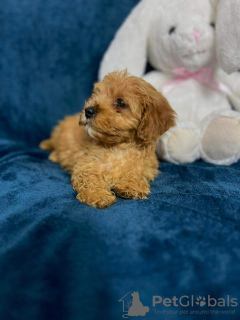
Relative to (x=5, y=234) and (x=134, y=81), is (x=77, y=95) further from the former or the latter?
(x=5, y=234)

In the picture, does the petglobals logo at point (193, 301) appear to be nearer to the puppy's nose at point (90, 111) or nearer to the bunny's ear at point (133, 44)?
the puppy's nose at point (90, 111)

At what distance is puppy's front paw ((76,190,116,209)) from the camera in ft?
6.01

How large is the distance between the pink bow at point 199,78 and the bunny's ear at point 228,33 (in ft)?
0.89

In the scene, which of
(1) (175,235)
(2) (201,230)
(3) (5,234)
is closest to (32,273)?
(3) (5,234)

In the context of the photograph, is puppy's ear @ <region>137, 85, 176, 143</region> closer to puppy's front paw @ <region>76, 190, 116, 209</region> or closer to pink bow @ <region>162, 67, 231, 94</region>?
puppy's front paw @ <region>76, 190, 116, 209</region>

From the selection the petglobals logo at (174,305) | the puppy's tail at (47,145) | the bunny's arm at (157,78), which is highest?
the bunny's arm at (157,78)

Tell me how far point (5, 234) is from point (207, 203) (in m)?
1.14

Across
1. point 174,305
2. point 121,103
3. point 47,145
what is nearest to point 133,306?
point 174,305

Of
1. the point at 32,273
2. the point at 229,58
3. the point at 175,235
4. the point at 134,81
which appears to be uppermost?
the point at 229,58

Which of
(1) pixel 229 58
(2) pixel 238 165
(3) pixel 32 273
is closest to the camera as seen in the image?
(3) pixel 32 273

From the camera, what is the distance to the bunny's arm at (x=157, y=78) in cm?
282

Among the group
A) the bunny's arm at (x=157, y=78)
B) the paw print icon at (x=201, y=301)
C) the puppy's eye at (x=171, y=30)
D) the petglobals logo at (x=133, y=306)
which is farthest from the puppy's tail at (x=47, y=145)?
the paw print icon at (x=201, y=301)

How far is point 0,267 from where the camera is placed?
1.41 meters

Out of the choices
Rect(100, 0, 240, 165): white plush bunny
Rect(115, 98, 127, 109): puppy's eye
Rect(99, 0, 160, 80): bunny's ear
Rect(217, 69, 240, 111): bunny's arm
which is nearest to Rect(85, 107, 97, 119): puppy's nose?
Rect(115, 98, 127, 109): puppy's eye
